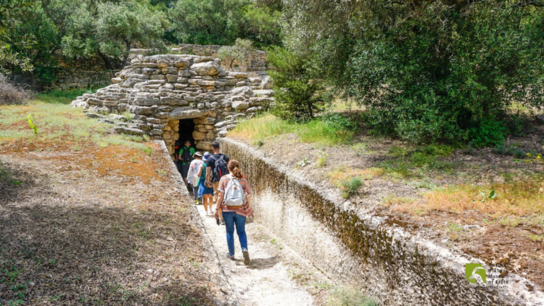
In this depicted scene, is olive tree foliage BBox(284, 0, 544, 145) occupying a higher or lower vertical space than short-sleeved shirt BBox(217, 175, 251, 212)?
higher

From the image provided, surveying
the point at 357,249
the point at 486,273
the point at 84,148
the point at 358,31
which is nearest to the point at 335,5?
the point at 358,31

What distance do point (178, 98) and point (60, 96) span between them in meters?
8.52

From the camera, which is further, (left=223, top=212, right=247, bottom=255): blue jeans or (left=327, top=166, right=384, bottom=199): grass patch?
(left=223, top=212, right=247, bottom=255): blue jeans

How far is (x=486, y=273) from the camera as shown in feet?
9.05

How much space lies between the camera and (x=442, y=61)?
6766 mm

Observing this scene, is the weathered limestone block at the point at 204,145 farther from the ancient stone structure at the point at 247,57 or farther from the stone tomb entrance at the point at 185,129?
the ancient stone structure at the point at 247,57

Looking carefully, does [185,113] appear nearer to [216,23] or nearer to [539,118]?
[539,118]

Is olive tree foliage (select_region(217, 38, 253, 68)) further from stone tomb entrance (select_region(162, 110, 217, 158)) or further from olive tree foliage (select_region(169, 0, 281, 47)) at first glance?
stone tomb entrance (select_region(162, 110, 217, 158))

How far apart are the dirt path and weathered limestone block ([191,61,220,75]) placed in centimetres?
813

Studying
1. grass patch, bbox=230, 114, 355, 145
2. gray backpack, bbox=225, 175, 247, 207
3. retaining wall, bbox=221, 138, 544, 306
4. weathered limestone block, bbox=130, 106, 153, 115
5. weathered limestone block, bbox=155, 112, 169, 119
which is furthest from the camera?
weathered limestone block, bbox=155, 112, 169, 119

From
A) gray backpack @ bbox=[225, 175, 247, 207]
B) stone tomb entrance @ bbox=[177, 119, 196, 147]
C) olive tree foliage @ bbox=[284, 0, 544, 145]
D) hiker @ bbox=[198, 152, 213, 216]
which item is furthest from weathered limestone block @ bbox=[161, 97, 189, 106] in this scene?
gray backpack @ bbox=[225, 175, 247, 207]

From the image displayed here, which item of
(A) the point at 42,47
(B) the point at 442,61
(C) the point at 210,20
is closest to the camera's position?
(B) the point at 442,61

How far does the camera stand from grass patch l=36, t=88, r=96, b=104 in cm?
1494

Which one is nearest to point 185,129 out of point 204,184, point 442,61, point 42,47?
point 204,184
